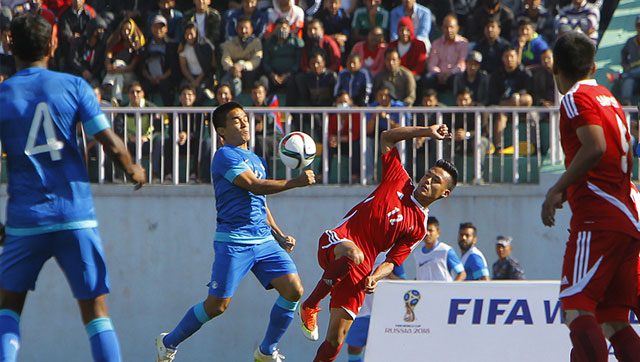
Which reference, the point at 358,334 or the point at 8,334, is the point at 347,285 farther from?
the point at 8,334

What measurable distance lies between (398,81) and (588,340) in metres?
8.95

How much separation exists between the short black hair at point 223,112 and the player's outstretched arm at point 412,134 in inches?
47.8

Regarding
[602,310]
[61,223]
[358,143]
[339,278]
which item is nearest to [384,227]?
[339,278]

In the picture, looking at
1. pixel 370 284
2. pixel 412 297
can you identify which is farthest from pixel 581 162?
pixel 412 297

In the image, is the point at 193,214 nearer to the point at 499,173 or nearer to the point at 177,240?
the point at 177,240

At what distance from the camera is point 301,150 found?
10.3 m

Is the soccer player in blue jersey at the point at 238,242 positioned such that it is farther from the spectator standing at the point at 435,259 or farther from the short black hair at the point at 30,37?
the spectator standing at the point at 435,259

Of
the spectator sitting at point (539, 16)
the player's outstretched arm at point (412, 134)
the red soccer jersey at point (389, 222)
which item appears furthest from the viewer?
the spectator sitting at point (539, 16)

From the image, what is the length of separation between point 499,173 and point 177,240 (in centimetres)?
394

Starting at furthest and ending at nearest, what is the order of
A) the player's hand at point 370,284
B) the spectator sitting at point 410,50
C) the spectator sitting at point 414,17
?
the spectator sitting at point 414,17 → the spectator sitting at point 410,50 → the player's hand at point 370,284

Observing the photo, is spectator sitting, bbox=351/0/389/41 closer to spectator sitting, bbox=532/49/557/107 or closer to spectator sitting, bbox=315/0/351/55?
spectator sitting, bbox=315/0/351/55

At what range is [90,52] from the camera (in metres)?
17.0

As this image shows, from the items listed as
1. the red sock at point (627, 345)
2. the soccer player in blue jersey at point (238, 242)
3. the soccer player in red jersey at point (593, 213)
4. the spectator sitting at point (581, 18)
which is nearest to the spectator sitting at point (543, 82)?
the spectator sitting at point (581, 18)

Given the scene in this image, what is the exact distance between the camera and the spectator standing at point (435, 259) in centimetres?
1359
